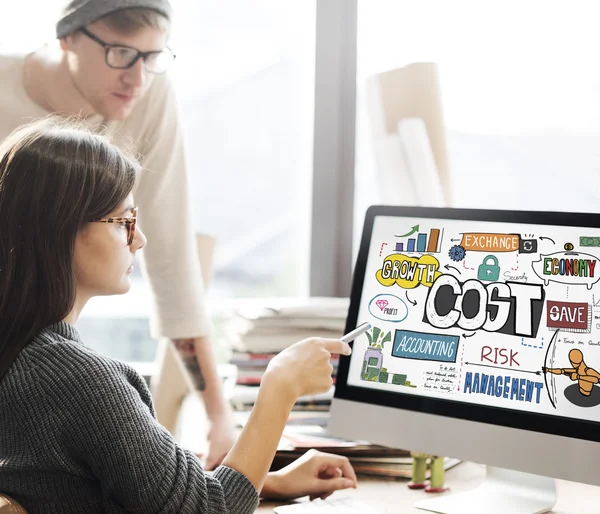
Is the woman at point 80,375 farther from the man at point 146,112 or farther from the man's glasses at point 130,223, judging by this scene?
the man at point 146,112

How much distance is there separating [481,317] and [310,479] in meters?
0.38

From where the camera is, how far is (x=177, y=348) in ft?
5.32

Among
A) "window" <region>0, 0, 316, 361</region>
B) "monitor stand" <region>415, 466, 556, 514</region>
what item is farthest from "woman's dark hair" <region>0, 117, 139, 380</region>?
"window" <region>0, 0, 316, 361</region>

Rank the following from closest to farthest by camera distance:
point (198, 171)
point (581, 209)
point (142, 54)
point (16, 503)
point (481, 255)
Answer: point (16, 503) < point (481, 255) < point (142, 54) < point (581, 209) < point (198, 171)

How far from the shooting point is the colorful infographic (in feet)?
3.63

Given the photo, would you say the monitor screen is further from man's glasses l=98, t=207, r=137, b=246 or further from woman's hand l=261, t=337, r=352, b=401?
man's glasses l=98, t=207, r=137, b=246

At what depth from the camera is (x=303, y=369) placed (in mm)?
1104

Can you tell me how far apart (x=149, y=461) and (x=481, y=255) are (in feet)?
2.00

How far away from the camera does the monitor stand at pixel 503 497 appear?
1145mm

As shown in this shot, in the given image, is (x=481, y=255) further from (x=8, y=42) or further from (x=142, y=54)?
(x=8, y=42)

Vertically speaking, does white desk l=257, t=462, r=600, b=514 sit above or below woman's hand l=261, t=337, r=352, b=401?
below

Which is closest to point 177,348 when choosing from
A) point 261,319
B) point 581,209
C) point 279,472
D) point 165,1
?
point 261,319

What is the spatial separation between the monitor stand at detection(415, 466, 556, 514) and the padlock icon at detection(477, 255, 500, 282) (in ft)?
1.02

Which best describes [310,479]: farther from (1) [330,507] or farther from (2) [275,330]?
(2) [275,330]
